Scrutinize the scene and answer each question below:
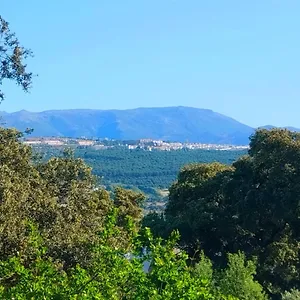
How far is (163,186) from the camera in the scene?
154 metres

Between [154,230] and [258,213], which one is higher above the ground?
[258,213]

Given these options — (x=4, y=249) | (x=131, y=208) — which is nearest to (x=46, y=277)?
(x=4, y=249)

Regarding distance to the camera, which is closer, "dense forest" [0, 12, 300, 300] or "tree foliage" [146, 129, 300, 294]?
"dense forest" [0, 12, 300, 300]

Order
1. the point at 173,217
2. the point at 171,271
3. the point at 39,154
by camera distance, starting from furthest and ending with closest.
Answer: the point at 173,217, the point at 39,154, the point at 171,271

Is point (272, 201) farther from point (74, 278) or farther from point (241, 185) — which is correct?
point (74, 278)

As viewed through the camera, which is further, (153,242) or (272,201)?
(272,201)

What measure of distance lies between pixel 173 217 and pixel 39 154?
789cm

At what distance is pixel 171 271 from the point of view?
993 centimetres

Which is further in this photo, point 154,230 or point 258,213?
point 154,230

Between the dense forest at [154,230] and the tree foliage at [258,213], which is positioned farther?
the tree foliage at [258,213]

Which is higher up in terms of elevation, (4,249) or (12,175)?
(12,175)

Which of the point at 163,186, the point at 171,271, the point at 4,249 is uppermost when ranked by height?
the point at 171,271

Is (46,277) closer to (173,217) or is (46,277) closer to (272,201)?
(272,201)

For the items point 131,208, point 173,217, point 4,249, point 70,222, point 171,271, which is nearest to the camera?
point 171,271
